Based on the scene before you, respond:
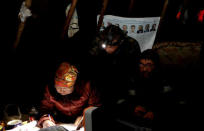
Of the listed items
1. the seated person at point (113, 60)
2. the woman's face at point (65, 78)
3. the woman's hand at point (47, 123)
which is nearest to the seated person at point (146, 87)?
the seated person at point (113, 60)

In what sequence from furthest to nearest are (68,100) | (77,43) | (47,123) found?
1. (77,43)
2. (68,100)
3. (47,123)

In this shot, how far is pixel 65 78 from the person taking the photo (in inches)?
94.1

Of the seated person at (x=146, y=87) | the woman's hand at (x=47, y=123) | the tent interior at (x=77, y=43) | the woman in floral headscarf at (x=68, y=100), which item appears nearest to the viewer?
the woman's hand at (x=47, y=123)

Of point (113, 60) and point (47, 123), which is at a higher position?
point (113, 60)

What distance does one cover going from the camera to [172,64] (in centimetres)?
324

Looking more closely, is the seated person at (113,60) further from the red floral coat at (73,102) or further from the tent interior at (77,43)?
the tent interior at (77,43)

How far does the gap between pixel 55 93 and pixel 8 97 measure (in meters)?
0.99

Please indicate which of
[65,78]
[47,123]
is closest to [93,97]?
[65,78]

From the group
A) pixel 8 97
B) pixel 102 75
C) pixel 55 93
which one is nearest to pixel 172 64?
pixel 102 75

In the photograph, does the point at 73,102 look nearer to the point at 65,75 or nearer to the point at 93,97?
the point at 93,97

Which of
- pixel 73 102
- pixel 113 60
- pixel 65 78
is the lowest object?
pixel 73 102

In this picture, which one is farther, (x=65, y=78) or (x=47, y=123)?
(x=65, y=78)

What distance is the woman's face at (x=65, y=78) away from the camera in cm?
239

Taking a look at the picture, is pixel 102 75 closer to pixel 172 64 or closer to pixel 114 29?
pixel 114 29
